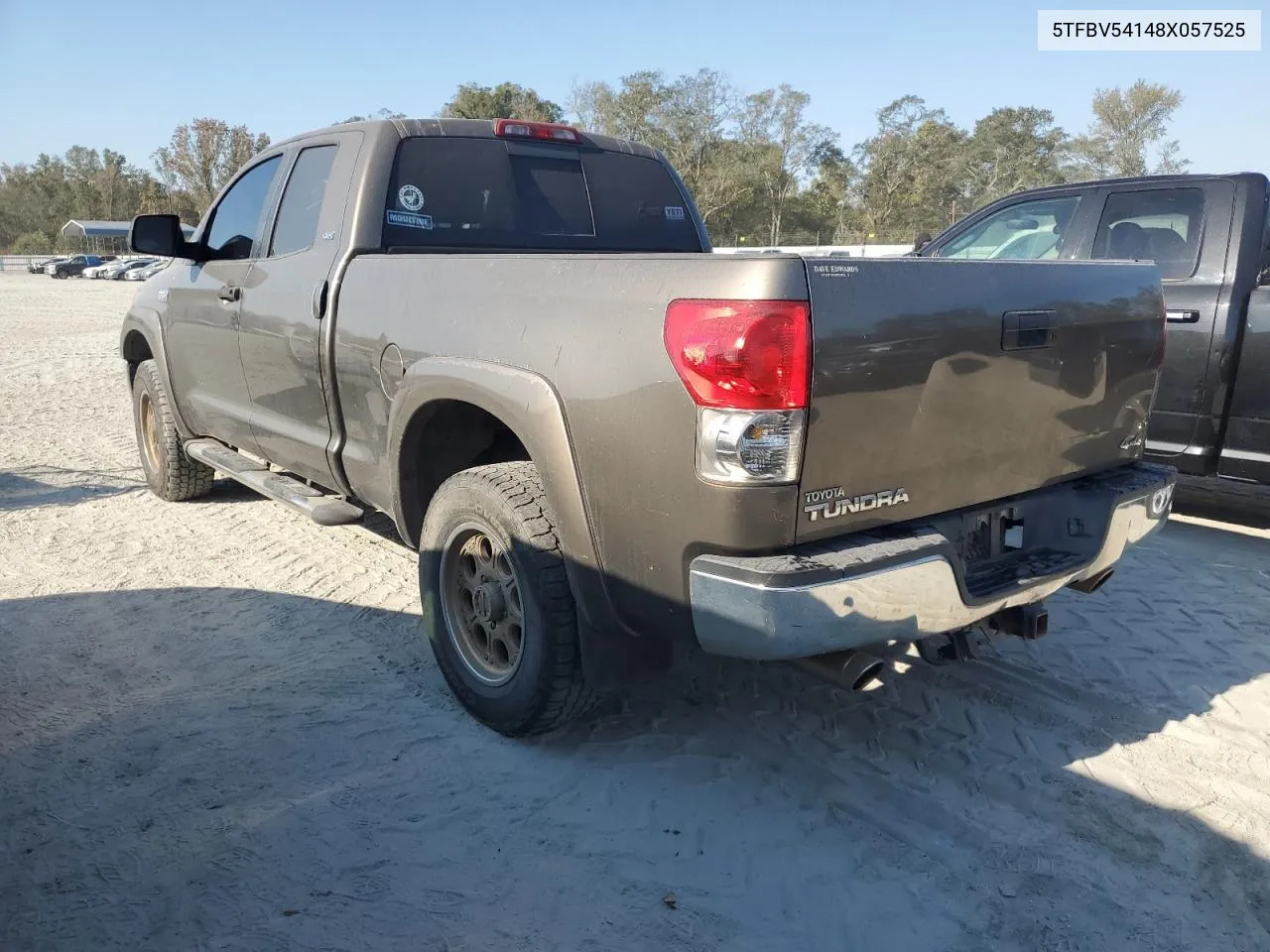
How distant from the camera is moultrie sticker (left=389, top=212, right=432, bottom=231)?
378 centimetres

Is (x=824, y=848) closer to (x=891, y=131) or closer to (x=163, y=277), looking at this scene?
(x=163, y=277)

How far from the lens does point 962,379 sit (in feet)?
8.45

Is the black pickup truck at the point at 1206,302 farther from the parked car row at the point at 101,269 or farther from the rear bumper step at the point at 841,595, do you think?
the parked car row at the point at 101,269

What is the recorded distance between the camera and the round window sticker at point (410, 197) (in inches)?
150

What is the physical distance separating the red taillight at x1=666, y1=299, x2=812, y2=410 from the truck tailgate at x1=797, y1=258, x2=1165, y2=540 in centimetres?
5

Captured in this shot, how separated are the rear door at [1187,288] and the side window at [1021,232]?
17.7 inches

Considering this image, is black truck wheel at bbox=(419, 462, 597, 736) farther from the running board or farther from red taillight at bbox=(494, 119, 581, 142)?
red taillight at bbox=(494, 119, 581, 142)

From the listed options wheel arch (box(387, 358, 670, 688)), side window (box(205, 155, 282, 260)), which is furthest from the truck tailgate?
side window (box(205, 155, 282, 260))

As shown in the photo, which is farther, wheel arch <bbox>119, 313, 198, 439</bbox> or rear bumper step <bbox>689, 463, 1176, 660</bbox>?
wheel arch <bbox>119, 313, 198, 439</bbox>

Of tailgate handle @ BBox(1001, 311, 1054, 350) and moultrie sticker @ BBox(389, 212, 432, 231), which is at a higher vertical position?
moultrie sticker @ BBox(389, 212, 432, 231)

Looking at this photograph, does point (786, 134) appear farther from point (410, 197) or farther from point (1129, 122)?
point (410, 197)

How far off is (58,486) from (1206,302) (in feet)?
24.0

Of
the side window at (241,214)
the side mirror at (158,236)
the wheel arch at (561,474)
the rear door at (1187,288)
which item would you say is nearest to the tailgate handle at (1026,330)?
the wheel arch at (561,474)

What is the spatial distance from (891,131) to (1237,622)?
197ft
